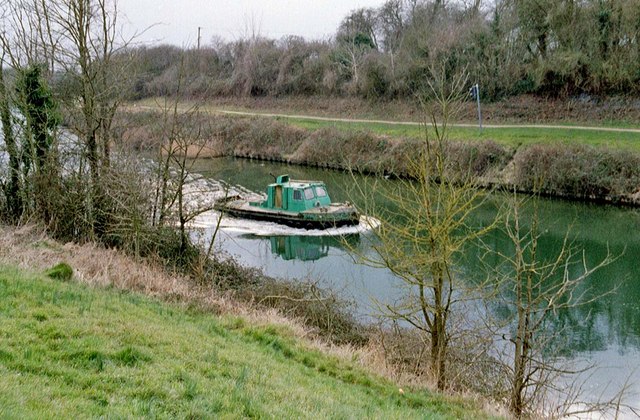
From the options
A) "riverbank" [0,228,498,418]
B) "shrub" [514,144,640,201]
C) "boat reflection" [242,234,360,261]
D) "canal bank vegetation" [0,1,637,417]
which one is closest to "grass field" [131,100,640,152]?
"shrub" [514,144,640,201]

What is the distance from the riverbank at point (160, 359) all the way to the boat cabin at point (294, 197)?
1378 cm

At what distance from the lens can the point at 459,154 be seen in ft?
95.0

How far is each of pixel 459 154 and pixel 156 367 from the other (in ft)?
81.3

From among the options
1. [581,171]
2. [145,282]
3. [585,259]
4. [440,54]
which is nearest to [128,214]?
[145,282]

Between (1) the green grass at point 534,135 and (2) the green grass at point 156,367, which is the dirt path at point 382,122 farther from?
(2) the green grass at point 156,367

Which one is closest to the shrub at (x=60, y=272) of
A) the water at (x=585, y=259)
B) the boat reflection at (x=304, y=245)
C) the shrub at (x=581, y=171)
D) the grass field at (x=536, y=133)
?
the water at (x=585, y=259)

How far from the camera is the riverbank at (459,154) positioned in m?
26.8

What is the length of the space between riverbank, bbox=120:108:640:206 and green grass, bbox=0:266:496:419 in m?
9.70

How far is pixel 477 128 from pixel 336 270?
22368 millimetres

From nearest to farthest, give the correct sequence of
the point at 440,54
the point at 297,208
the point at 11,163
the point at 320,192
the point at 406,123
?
the point at 11,163, the point at 297,208, the point at 320,192, the point at 406,123, the point at 440,54

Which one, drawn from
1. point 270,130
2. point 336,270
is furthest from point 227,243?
point 270,130

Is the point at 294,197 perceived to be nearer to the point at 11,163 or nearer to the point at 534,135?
the point at 11,163

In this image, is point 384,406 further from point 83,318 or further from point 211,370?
point 83,318

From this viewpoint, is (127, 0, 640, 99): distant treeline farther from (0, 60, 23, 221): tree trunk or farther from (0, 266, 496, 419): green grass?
(0, 266, 496, 419): green grass
